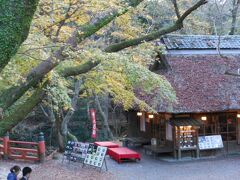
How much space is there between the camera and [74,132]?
2625 cm

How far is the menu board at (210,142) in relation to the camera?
56.3 feet

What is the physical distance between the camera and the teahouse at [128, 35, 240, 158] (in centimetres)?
1683

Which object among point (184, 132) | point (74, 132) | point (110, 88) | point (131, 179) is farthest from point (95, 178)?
point (74, 132)

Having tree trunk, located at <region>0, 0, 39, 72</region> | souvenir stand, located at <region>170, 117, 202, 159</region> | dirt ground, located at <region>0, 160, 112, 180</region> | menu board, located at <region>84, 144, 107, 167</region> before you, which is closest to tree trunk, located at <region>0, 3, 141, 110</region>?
tree trunk, located at <region>0, 0, 39, 72</region>

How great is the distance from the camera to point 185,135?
17047 millimetres

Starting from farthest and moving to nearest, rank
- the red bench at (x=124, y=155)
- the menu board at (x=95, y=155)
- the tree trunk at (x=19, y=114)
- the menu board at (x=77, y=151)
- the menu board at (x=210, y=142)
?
the menu board at (x=210, y=142) → the red bench at (x=124, y=155) → the menu board at (x=77, y=151) → the menu board at (x=95, y=155) → the tree trunk at (x=19, y=114)

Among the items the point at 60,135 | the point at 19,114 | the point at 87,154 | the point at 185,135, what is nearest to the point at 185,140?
the point at 185,135

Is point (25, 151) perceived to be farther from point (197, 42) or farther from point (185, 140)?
point (197, 42)

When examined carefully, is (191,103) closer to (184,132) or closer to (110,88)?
(184,132)

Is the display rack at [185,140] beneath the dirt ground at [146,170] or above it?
above

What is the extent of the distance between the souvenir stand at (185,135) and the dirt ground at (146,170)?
66 cm

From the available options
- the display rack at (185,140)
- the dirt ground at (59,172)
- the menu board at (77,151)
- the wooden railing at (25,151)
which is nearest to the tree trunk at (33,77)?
the dirt ground at (59,172)

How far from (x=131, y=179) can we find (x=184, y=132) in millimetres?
4235

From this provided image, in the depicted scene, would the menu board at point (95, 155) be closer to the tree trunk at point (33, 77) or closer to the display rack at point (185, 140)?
the display rack at point (185, 140)
